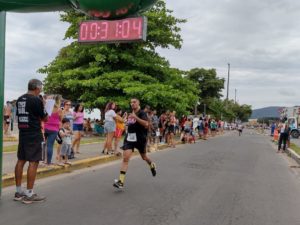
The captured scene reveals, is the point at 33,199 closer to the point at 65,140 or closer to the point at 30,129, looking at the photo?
the point at 30,129

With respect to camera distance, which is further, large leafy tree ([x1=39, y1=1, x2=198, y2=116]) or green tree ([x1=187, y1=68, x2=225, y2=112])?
green tree ([x1=187, y1=68, x2=225, y2=112])

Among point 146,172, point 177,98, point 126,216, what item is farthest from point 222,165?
point 177,98

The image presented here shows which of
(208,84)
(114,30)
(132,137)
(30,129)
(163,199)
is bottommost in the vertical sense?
(163,199)

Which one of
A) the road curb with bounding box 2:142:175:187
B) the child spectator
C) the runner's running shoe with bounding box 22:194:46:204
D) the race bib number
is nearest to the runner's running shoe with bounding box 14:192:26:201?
the runner's running shoe with bounding box 22:194:46:204

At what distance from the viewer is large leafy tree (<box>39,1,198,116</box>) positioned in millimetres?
27688

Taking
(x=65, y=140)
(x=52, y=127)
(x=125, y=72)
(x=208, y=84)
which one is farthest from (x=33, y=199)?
(x=208, y=84)

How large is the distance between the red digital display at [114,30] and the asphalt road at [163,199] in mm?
2629

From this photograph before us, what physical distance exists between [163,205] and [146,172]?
3.96 metres

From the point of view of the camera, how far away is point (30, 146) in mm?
7141

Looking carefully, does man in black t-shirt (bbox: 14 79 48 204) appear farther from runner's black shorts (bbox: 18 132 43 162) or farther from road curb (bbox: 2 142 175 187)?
road curb (bbox: 2 142 175 187)

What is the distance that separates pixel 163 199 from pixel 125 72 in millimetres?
21320

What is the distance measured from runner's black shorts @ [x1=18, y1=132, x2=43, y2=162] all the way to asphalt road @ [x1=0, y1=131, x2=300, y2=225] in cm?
72

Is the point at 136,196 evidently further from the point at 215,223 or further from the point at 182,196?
the point at 215,223

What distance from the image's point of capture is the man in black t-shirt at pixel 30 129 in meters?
7.11
